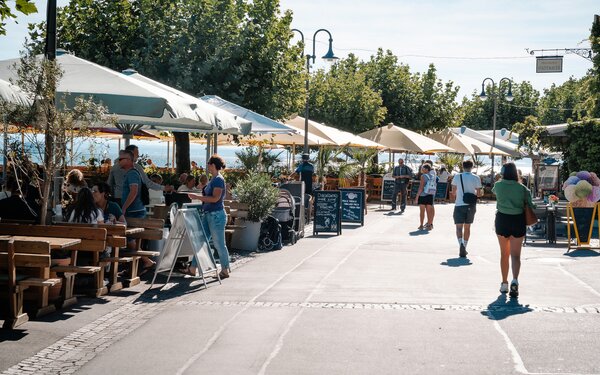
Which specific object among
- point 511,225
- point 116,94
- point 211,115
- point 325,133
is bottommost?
point 511,225

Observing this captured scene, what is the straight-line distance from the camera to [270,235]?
16547mm

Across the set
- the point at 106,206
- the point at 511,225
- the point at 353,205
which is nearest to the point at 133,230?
the point at 106,206

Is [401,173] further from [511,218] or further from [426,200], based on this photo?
[511,218]

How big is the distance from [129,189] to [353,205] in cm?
1177

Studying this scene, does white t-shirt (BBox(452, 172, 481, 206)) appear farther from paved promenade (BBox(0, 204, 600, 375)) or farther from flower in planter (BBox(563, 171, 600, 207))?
flower in planter (BBox(563, 171, 600, 207))

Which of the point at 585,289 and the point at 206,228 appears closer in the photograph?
the point at 585,289

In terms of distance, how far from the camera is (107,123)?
10523 mm

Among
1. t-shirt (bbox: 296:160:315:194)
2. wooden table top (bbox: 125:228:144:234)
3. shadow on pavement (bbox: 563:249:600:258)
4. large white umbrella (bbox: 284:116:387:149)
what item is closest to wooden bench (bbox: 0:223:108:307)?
wooden table top (bbox: 125:228:144:234)

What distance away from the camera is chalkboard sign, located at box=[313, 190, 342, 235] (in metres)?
20.3

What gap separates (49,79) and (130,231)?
216 cm

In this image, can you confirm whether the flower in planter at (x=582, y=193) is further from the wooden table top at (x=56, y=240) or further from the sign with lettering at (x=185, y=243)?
the wooden table top at (x=56, y=240)

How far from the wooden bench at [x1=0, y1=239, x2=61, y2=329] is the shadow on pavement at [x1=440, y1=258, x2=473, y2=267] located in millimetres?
7592

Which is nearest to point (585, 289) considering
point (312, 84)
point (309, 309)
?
point (309, 309)

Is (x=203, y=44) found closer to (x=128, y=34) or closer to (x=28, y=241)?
(x=128, y=34)
